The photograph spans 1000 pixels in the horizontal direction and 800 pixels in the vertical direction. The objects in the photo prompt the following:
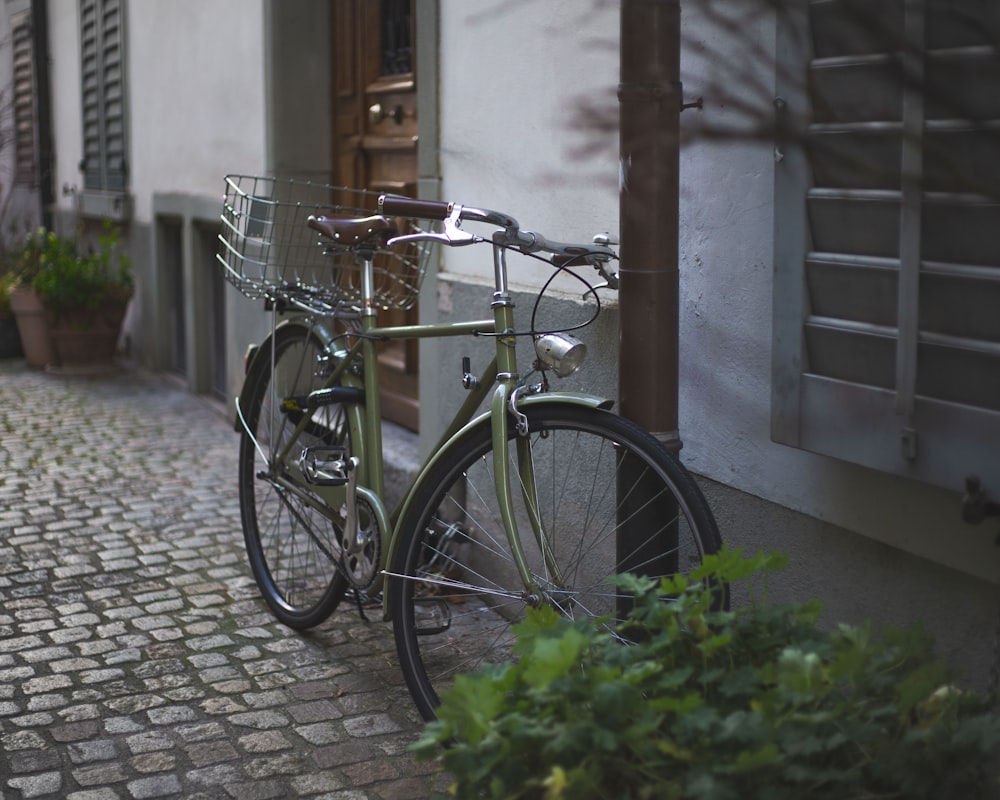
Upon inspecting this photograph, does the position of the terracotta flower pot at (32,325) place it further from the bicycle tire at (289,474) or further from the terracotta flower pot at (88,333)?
the bicycle tire at (289,474)

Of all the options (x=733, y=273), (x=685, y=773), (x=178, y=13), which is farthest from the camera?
(x=178, y=13)

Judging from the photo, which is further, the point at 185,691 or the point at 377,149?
the point at 377,149

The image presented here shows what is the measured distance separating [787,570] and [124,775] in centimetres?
161

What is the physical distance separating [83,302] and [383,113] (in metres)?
4.04

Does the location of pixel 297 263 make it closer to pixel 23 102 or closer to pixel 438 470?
pixel 438 470

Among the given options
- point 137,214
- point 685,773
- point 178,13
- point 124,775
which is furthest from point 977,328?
point 137,214

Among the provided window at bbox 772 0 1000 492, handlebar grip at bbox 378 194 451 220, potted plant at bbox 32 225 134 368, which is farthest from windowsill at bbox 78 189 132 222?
window at bbox 772 0 1000 492

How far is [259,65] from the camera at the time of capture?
666cm

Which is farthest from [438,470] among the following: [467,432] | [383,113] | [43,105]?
[43,105]

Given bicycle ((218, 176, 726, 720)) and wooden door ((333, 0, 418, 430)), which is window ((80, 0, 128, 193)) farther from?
bicycle ((218, 176, 726, 720))

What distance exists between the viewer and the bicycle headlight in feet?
9.03

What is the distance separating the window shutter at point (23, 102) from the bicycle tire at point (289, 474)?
8903 mm

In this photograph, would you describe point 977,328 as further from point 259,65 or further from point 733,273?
point 259,65

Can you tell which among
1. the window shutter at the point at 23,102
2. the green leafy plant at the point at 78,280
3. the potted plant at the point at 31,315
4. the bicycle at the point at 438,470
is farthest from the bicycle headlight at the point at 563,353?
the window shutter at the point at 23,102
